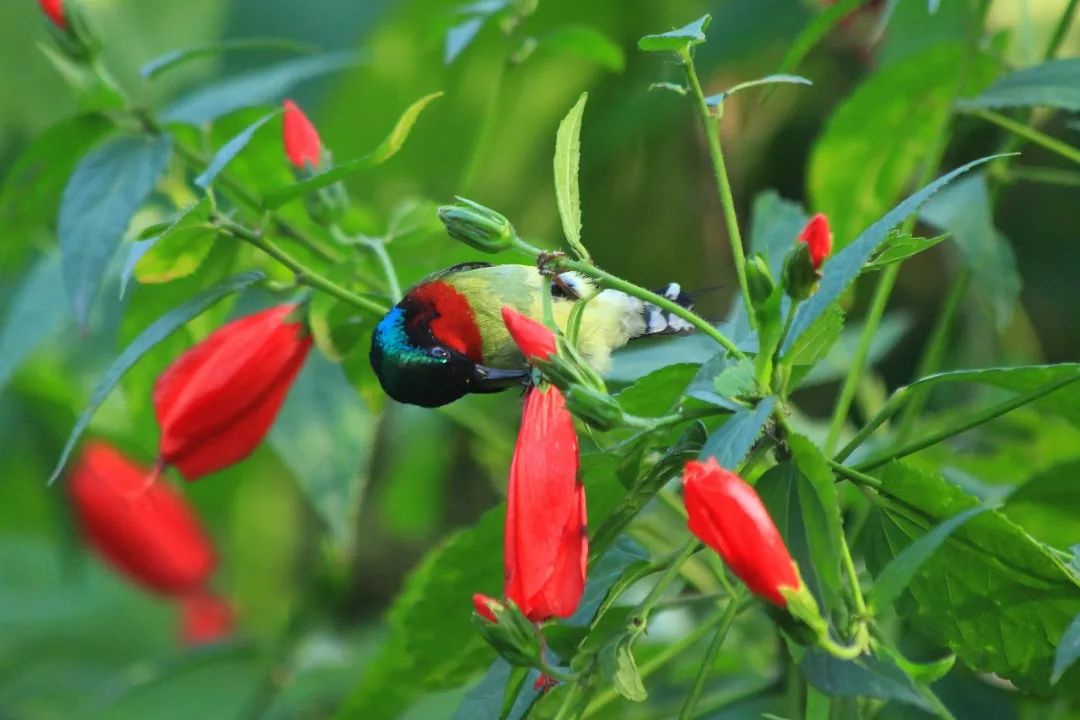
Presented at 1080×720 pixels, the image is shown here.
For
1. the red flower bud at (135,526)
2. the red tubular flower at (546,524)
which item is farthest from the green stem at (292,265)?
the red flower bud at (135,526)

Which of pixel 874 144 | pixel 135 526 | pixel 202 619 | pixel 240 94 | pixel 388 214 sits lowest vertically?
pixel 202 619

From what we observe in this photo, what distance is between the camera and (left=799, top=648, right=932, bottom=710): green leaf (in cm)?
42

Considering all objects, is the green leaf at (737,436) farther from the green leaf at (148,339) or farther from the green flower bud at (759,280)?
the green leaf at (148,339)

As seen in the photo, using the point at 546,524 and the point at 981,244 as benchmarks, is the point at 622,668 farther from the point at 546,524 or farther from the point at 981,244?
the point at 981,244

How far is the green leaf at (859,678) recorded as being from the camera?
42cm

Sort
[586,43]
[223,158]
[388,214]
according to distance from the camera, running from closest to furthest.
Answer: [223,158]
[586,43]
[388,214]

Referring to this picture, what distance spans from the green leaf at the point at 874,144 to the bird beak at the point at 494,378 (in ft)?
0.78

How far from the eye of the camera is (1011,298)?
0.71 meters

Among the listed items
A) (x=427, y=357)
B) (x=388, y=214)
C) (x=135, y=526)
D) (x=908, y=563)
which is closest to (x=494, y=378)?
(x=427, y=357)

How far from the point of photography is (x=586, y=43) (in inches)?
28.8

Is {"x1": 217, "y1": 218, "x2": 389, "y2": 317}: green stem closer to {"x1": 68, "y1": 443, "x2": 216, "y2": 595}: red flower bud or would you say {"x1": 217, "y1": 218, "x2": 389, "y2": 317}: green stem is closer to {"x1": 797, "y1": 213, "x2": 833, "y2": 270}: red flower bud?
{"x1": 797, "y1": 213, "x2": 833, "y2": 270}: red flower bud

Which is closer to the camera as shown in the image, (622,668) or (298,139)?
(622,668)

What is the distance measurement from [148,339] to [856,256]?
0.88 ft

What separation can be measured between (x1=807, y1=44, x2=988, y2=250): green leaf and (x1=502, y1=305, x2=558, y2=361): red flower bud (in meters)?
0.35
